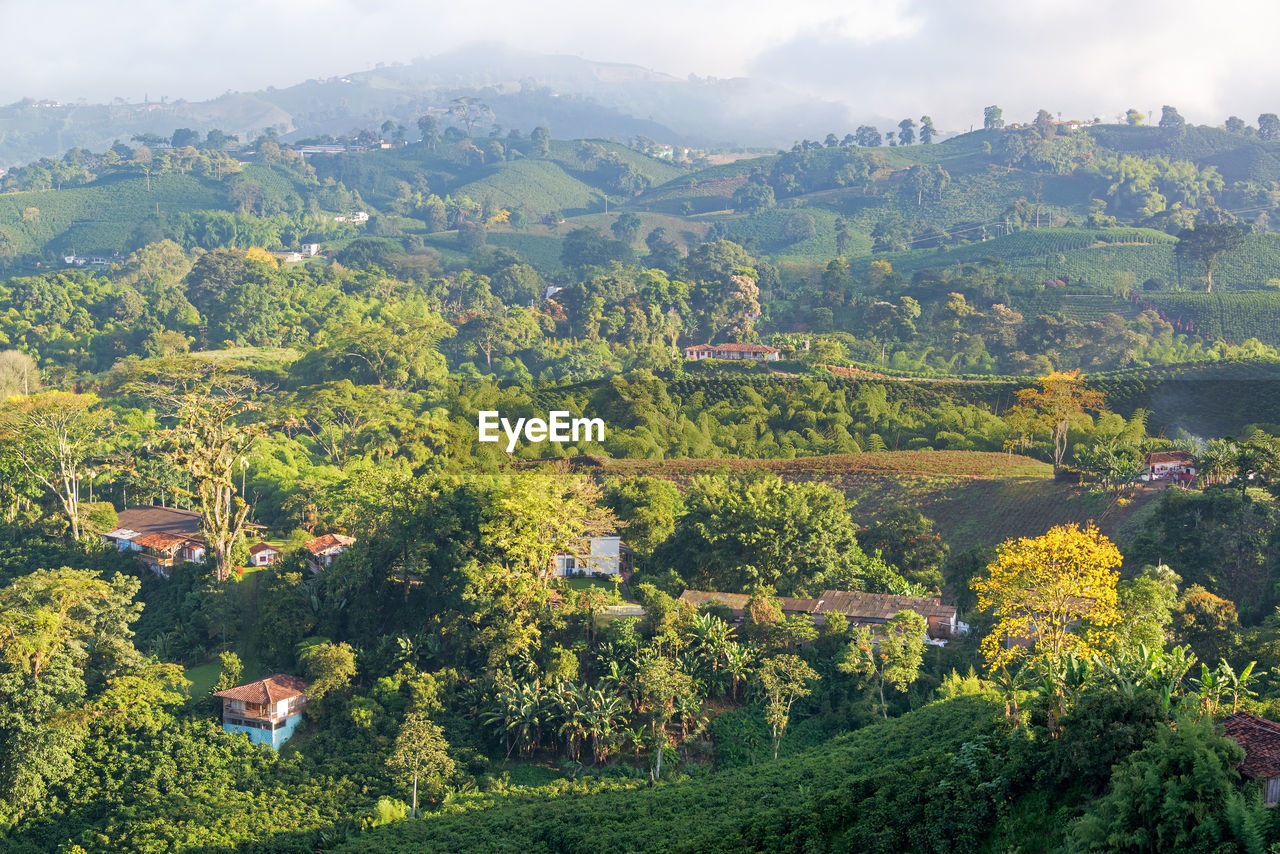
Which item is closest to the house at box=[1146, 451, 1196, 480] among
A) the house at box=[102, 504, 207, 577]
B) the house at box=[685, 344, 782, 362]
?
the house at box=[685, 344, 782, 362]

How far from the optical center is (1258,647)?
21.8 m

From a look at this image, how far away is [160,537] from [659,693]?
1597 cm

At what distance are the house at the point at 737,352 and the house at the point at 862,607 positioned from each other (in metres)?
28.7

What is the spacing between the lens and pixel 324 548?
98.2 ft

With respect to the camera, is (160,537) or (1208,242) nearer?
(160,537)

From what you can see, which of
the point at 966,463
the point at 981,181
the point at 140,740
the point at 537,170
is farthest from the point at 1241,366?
the point at 537,170

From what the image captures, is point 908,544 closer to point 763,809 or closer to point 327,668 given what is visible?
point 763,809

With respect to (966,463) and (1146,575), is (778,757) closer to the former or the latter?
(1146,575)

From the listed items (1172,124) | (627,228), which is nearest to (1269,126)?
(1172,124)

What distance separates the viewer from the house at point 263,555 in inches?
1196

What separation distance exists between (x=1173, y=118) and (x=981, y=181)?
23527 mm

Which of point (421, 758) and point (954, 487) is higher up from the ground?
point (954, 487)

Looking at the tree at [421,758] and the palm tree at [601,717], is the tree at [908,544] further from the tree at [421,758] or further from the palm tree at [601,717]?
the tree at [421,758]

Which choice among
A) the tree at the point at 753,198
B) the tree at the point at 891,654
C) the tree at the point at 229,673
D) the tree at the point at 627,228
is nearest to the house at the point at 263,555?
the tree at the point at 229,673
